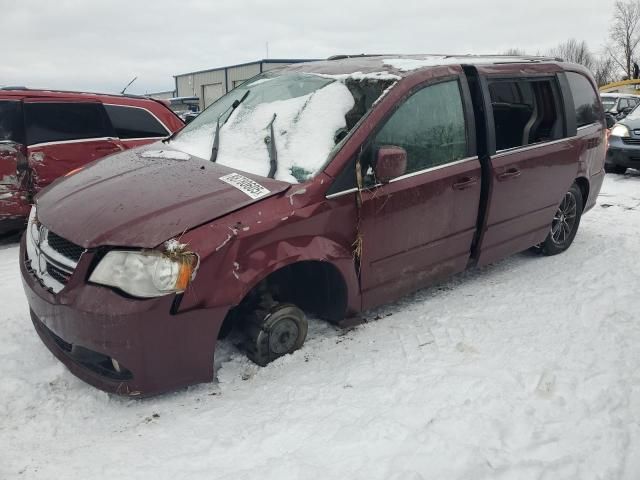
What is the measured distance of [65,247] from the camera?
2578 millimetres

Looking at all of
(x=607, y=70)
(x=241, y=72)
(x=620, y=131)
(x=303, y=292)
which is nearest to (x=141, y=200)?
(x=303, y=292)

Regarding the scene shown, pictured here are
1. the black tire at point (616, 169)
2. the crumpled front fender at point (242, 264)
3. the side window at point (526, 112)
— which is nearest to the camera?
the crumpled front fender at point (242, 264)

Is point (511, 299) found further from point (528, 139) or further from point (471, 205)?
point (528, 139)

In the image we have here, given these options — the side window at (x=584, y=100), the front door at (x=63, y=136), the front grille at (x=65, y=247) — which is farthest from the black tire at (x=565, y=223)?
the front door at (x=63, y=136)

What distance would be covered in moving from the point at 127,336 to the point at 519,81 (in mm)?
3507

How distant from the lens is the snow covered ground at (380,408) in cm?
225

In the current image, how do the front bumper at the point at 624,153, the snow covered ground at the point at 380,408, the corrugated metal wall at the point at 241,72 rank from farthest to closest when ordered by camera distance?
the corrugated metal wall at the point at 241,72, the front bumper at the point at 624,153, the snow covered ground at the point at 380,408

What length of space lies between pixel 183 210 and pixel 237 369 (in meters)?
1.02

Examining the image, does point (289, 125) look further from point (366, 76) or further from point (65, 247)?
point (65, 247)

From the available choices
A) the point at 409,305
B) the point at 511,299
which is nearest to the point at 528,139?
the point at 511,299

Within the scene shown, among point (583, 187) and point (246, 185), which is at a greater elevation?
point (246, 185)

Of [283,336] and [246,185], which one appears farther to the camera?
[283,336]

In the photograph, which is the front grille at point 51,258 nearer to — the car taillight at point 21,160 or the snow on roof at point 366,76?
the snow on roof at point 366,76

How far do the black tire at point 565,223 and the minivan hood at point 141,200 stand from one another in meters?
3.14
